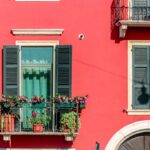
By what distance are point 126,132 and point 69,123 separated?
157cm

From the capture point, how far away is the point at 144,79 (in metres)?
22.4

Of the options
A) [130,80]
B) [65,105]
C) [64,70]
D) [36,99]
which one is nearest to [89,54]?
[64,70]

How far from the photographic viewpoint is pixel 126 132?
73.0 ft

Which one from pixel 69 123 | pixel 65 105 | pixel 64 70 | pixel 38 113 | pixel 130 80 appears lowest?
pixel 69 123

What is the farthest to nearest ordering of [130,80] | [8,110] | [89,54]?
[89,54] → [130,80] → [8,110]

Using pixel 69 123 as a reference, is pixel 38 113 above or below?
above

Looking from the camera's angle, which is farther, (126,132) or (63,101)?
(126,132)

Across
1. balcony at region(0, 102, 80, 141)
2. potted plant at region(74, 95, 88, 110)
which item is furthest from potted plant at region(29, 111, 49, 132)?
potted plant at region(74, 95, 88, 110)

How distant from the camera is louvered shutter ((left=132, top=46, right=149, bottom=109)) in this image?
2234 cm

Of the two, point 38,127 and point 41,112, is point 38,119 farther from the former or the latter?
point 41,112

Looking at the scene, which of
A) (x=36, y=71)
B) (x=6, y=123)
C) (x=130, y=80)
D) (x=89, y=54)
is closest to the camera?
(x=6, y=123)

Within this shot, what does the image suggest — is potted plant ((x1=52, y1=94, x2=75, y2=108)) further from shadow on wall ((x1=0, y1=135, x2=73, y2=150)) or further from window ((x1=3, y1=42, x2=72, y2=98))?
shadow on wall ((x1=0, y1=135, x2=73, y2=150))

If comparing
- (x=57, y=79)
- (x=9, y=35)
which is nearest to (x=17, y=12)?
(x=9, y=35)

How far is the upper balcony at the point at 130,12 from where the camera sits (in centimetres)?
2212
